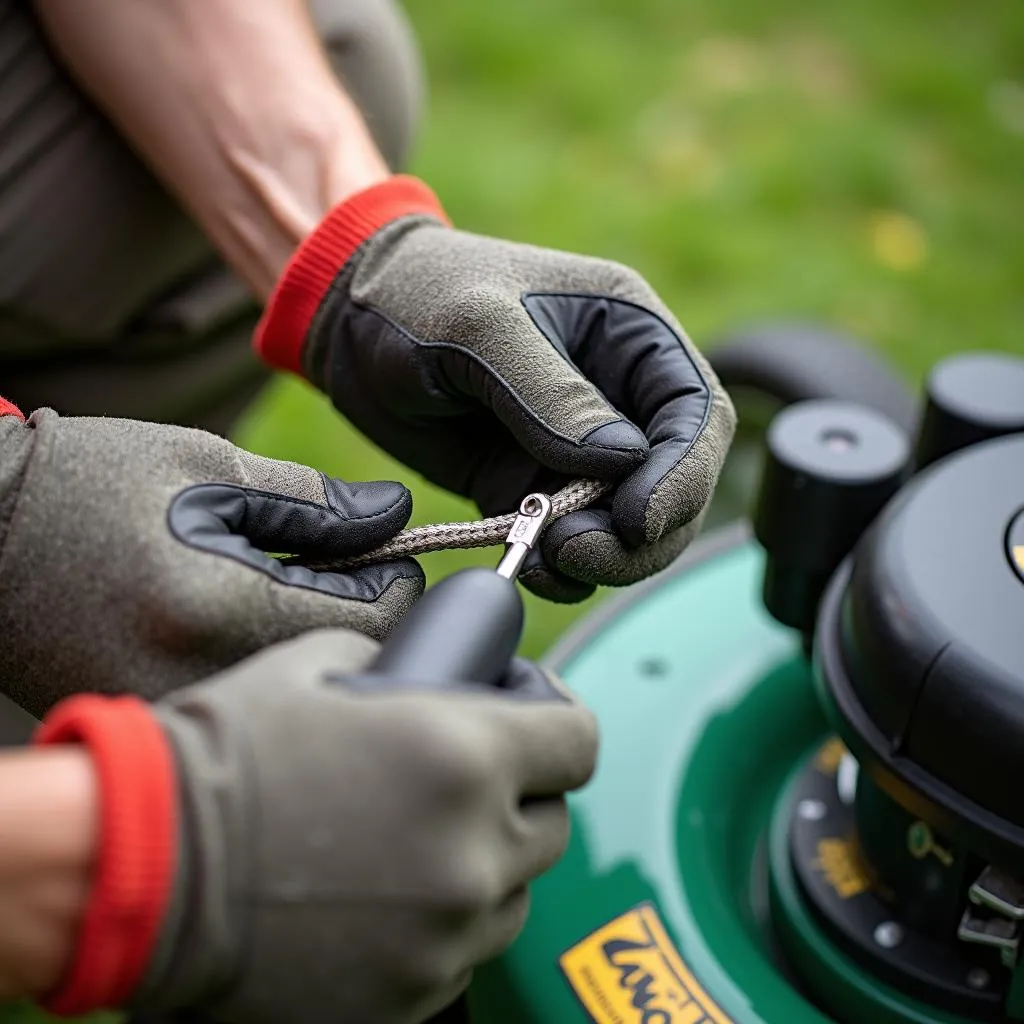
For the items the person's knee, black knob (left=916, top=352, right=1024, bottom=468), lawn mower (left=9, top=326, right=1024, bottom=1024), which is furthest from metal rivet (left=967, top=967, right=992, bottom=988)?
the person's knee

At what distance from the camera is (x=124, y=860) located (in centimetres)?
58

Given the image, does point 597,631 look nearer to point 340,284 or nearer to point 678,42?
point 340,284

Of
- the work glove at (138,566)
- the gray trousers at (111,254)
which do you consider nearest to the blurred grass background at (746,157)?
the gray trousers at (111,254)

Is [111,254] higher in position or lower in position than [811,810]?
higher

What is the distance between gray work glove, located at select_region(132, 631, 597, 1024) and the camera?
23.8 inches

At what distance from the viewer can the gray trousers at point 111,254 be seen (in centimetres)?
122

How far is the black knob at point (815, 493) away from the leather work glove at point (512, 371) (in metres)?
0.14

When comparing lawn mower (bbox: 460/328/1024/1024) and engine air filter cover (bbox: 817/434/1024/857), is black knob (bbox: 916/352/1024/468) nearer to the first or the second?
lawn mower (bbox: 460/328/1024/1024)

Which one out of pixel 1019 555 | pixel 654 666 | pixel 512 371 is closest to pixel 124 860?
pixel 512 371

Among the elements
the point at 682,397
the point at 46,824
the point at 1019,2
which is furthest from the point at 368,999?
the point at 1019,2

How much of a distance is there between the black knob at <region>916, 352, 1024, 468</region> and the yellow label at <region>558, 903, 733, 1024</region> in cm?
45

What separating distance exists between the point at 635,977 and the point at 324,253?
59 centimetres

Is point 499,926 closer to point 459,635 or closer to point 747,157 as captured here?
point 459,635

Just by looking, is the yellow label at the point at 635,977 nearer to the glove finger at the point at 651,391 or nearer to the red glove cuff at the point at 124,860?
the glove finger at the point at 651,391
